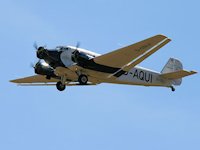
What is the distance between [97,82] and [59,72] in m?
2.82

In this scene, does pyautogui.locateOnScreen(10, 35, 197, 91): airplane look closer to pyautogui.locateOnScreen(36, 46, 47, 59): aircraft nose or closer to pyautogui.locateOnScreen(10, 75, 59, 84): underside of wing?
pyautogui.locateOnScreen(36, 46, 47, 59): aircraft nose

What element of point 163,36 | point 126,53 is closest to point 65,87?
point 126,53

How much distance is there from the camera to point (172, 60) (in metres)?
45.0

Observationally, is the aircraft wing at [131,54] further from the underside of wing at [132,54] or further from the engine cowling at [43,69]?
the engine cowling at [43,69]

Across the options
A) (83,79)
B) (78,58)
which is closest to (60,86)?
(83,79)

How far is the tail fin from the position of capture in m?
41.1

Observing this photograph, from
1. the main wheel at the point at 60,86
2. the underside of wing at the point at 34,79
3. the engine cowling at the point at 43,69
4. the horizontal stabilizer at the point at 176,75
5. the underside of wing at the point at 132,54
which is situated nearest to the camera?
the underside of wing at the point at 132,54

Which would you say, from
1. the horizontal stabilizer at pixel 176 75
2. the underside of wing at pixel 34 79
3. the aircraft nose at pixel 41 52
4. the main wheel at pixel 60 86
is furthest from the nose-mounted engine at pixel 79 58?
the horizontal stabilizer at pixel 176 75

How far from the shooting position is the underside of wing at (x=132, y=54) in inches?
1399

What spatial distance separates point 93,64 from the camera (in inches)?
1468

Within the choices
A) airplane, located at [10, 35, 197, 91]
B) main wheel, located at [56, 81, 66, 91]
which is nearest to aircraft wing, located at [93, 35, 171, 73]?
airplane, located at [10, 35, 197, 91]

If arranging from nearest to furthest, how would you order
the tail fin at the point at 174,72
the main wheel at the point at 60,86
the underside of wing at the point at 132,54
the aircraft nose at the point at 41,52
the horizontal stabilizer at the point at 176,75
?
the underside of wing at the point at 132,54, the aircraft nose at the point at 41,52, the main wheel at the point at 60,86, the horizontal stabilizer at the point at 176,75, the tail fin at the point at 174,72

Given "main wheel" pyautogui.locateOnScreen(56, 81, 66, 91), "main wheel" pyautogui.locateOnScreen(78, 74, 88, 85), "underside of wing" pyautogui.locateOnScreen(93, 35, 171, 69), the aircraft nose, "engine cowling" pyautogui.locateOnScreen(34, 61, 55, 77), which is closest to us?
"underside of wing" pyautogui.locateOnScreen(93, 35, 171, 69)

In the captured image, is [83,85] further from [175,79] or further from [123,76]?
[175,79]
